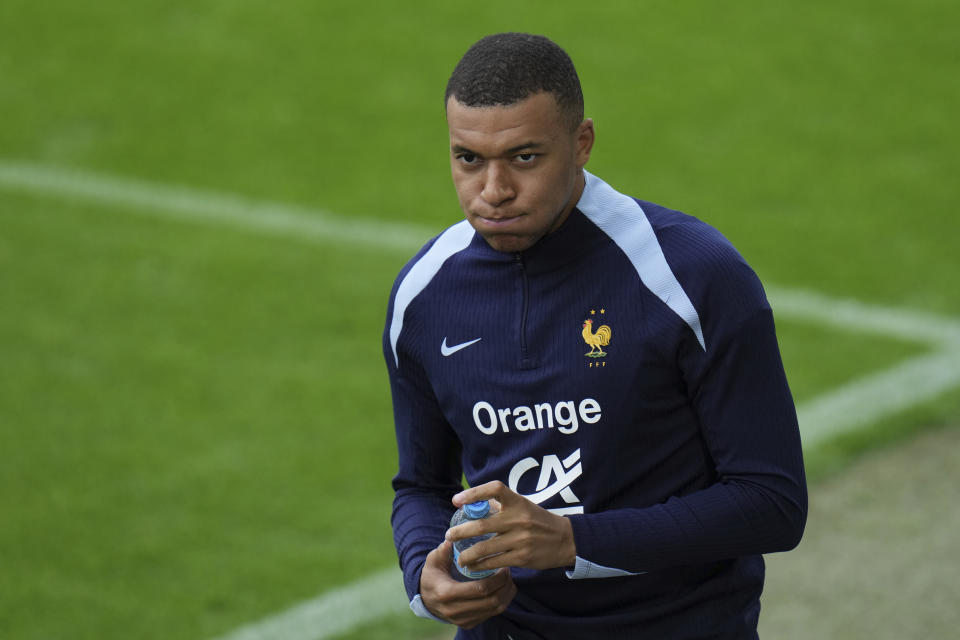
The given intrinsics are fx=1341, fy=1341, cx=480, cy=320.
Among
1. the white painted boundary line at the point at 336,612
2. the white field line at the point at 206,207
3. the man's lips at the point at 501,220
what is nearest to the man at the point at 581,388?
the man's lips at the point at 501,220

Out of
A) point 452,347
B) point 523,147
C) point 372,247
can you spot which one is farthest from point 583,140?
point 372,247

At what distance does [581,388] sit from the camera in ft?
8.02

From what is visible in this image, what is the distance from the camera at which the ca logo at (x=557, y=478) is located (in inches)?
98.3

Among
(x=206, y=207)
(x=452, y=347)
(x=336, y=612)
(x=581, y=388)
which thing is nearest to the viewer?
(x=581, y=388)

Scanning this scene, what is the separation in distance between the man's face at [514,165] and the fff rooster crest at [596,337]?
185mm

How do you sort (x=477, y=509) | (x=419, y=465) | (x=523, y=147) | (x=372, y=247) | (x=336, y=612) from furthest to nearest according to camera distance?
(x=372, y=247)
(x=336, y=612)
(x=419, y=465)
(x=523, y=147)
(x=477, y=509)

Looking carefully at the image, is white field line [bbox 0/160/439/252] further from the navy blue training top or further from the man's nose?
the man's nose

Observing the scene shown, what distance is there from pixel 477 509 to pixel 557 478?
0.31m

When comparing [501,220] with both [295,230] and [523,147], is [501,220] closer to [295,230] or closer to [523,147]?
[523,147]

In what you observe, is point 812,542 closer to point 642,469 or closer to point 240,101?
point 642,469

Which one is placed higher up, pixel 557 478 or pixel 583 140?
pixel 583 140

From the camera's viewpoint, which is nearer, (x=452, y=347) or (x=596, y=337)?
(x=596, y=337)

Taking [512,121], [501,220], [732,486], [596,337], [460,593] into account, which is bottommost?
[460,593]

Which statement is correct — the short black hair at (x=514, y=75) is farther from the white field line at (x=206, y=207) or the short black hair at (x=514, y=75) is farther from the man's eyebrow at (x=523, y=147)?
the white field line at (x=206, y=207)
